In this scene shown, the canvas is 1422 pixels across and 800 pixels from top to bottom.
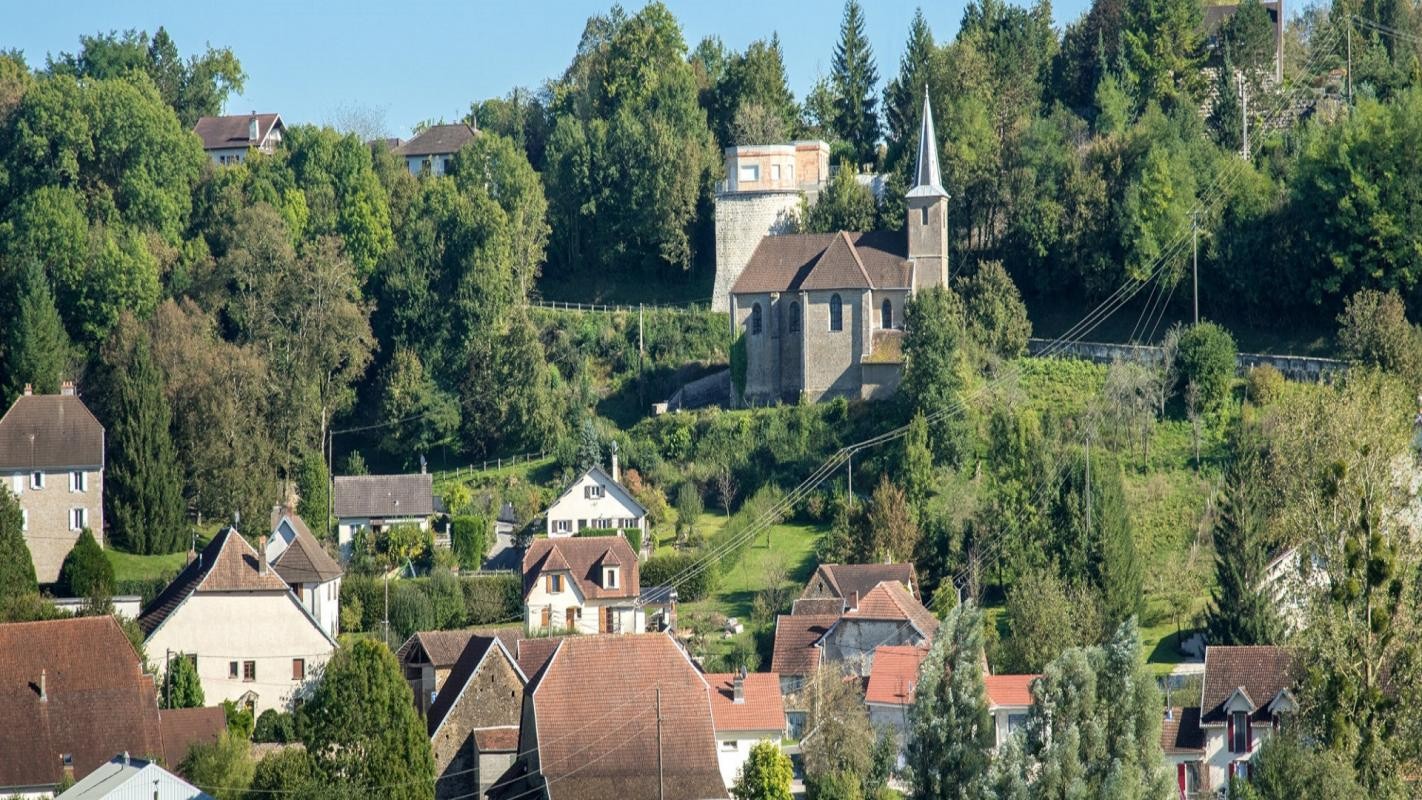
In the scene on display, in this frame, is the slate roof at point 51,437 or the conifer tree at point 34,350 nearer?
the slate roof at point 51,437

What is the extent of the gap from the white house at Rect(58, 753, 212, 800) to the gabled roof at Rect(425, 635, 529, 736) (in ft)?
20.2

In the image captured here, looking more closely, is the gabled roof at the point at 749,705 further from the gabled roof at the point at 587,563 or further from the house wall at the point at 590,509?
the house wall at the point at 590,509

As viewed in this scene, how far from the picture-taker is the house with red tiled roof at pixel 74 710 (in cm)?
4369

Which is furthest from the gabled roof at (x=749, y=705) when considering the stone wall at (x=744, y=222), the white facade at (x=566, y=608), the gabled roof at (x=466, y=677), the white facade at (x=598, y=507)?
the stone wall at (x=744, y=222)

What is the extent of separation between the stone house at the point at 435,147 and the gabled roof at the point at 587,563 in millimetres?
33738

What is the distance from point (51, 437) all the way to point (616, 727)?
27.7m

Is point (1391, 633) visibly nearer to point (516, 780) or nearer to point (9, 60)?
point (516, 780)

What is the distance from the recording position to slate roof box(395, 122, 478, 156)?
94.9m

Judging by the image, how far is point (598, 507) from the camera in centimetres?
6562

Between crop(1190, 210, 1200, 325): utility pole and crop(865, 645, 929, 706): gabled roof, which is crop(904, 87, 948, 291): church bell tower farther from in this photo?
crop(865, 645, 929, 706): gabled roof

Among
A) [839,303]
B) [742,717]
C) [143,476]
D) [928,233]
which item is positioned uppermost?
[928,233]

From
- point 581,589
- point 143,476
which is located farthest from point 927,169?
point 143,476

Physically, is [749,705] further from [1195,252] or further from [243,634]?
[1195,252]

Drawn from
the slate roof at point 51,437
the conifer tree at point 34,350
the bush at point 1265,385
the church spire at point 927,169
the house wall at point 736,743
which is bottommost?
the house wall at point 736,743
